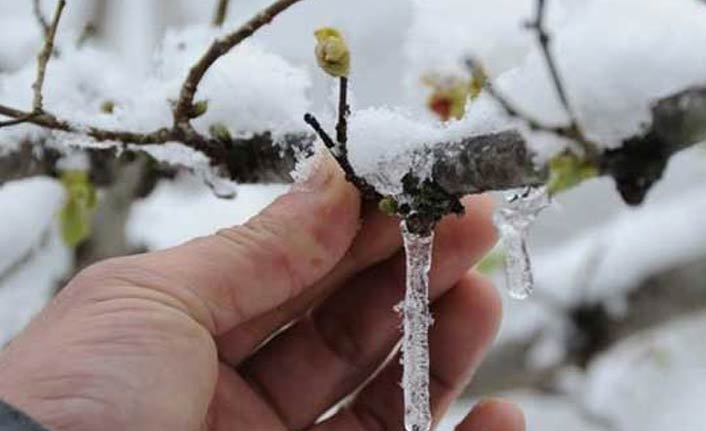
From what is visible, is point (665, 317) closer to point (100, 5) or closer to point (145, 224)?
point (145, 224)

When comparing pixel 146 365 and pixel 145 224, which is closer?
pixel 146 365

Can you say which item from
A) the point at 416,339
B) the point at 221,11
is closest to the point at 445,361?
the point at 416,339

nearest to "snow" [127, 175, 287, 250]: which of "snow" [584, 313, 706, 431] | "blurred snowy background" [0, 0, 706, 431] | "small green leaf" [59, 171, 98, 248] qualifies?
"blurred snowy background" [0, 0, 706, 431]

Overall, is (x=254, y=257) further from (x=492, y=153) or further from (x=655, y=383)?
(x=655, y=383)

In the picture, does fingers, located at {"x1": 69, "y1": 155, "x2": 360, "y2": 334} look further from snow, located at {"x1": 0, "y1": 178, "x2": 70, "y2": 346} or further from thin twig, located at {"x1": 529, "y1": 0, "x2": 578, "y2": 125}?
snow, located at {"x1": 0, "y1": 178, "x2": 70, "y2": 346}

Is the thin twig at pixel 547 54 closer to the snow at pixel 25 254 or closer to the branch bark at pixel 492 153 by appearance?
the branch bark at pixel 492 153

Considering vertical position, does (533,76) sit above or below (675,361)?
above

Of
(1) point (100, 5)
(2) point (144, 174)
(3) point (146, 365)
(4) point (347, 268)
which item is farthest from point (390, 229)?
(1) point (100, 5)
